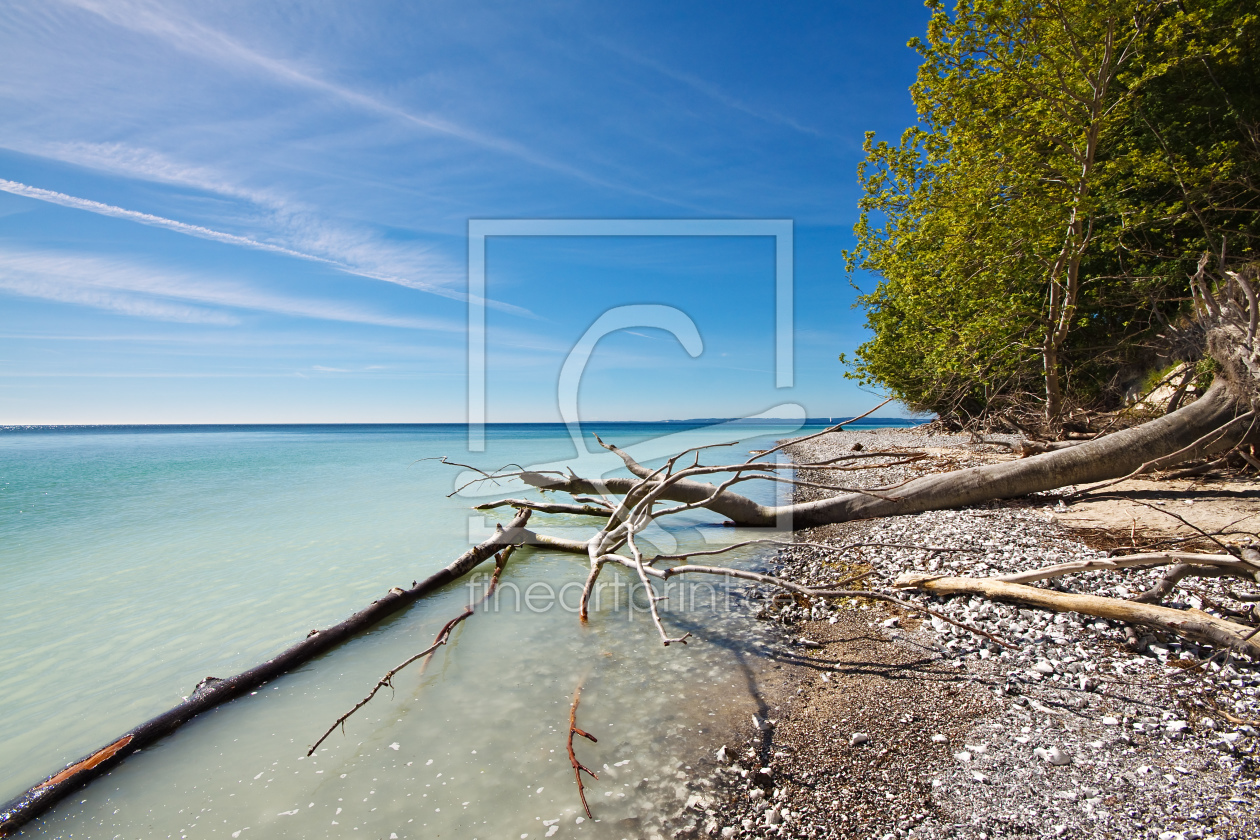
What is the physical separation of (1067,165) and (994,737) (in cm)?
1393

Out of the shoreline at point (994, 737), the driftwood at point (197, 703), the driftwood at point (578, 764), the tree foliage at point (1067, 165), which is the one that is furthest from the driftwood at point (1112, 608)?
the tree foliage at point (1067, 165)

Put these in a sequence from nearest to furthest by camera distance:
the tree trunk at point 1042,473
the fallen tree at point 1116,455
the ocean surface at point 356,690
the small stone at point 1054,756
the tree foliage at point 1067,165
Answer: the small stone at point 1054,756, the ocean surface at point 356,690, the fallen tree at point 1116,455, the tree trunk at point 1042,473, the tree foliage at point 1067,165

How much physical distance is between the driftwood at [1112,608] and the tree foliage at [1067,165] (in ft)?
27.6

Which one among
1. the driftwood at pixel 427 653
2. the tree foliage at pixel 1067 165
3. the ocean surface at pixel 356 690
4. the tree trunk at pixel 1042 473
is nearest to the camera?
the ocean surface at pixel 356 690

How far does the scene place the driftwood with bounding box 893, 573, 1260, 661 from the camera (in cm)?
354

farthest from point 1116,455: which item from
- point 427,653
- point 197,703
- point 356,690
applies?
point 197,703

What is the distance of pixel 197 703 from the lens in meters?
4.13

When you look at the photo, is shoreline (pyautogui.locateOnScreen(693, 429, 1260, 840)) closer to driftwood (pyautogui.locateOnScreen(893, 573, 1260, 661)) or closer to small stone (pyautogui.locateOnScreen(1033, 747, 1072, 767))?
small stone (pyautogui.locateOnScreen(1033, 747, 1072, 767))

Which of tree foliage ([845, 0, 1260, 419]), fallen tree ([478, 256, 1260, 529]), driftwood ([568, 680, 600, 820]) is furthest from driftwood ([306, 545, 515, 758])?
tree foliage ([845, 0, 1260, 419])

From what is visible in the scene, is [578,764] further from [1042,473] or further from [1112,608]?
[1042,473]

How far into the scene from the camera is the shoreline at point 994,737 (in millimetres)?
2525

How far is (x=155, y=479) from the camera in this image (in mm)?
22594

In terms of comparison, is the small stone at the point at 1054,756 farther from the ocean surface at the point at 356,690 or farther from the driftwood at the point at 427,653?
the driftwood at the point at 427,653

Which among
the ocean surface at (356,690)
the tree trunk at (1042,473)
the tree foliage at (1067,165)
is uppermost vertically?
the tree foliage at (1067,165)
